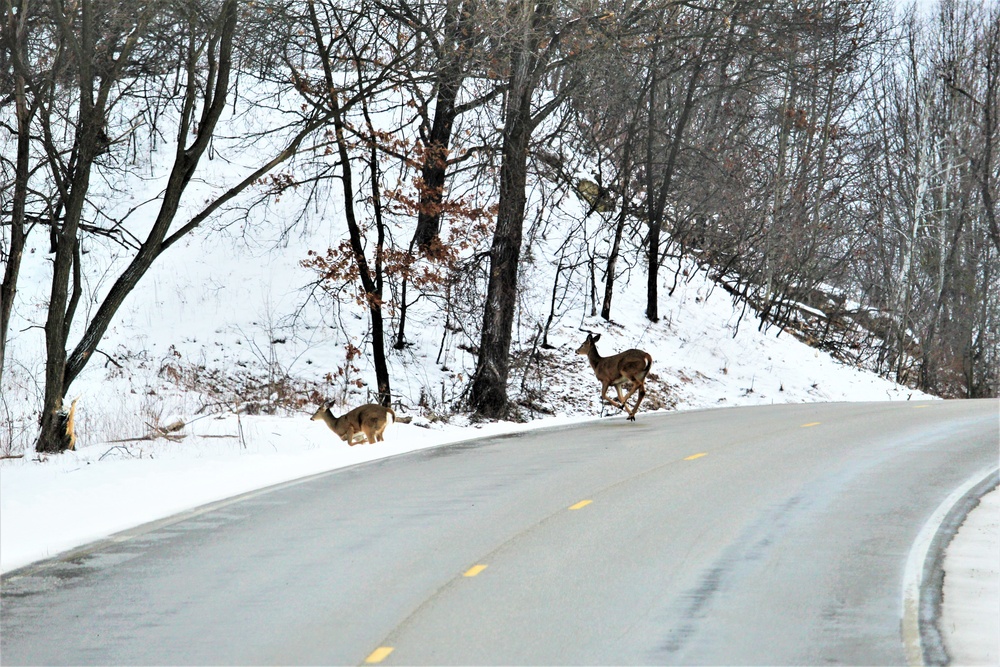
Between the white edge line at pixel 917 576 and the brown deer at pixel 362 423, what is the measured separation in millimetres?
8242

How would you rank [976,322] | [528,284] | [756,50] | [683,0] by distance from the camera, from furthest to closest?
[976,322]
[528,284]
[756,50]
[683,0]

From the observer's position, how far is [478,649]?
696cm

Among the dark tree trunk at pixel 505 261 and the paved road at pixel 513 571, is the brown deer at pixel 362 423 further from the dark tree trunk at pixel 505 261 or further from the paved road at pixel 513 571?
the dark tree trunk at pixel 505 261

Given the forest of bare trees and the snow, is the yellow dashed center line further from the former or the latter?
the forest of bare trees

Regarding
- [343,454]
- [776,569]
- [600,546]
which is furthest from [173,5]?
[776,569]

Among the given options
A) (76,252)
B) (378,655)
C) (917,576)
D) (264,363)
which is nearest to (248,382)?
(264,363)

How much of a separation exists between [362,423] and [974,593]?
33.8 ft

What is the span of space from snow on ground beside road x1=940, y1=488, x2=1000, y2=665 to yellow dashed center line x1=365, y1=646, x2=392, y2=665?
11.6 ft

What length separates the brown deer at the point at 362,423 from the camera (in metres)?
17.0

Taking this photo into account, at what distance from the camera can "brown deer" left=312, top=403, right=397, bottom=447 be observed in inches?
669

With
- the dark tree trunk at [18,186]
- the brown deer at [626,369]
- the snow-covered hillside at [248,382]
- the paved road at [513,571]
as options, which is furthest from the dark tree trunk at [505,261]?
the dark tree trunk at [18,186]

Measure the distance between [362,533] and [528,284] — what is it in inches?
920

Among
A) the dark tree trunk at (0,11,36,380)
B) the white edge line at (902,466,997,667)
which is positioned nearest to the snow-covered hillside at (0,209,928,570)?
the dark tree trunk at (0,11,36,380)

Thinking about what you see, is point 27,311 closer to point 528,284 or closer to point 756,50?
point 528,284
